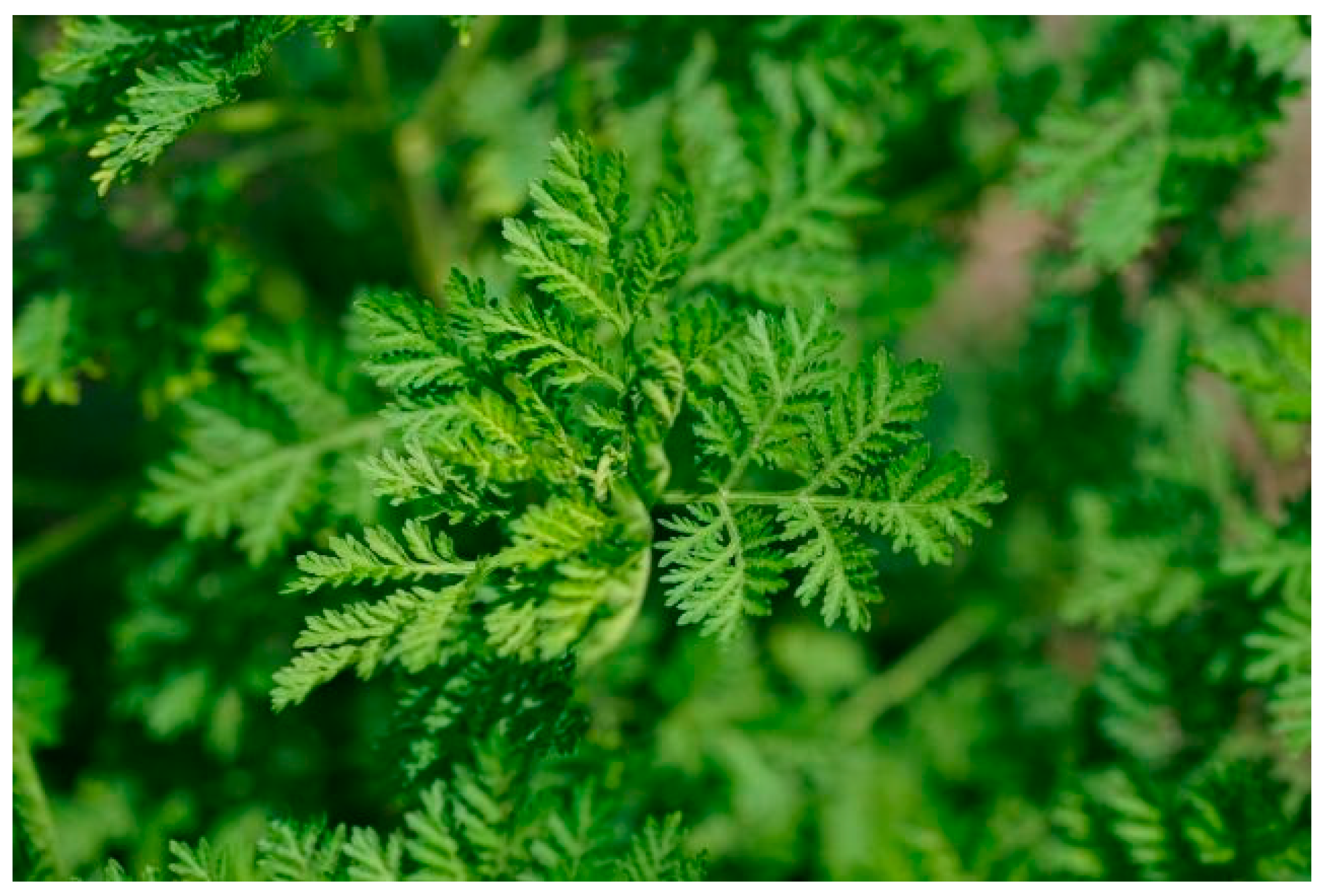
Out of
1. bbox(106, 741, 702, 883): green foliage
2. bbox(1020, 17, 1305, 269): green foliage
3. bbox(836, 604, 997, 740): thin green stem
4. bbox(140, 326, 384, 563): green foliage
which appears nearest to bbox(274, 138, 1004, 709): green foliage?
bbox(106, 741, 702, 883): green foliage

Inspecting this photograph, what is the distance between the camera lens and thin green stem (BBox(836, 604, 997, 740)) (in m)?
2.44

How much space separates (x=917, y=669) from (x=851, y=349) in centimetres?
83

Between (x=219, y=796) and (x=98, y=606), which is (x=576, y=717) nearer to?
(x=219, y=796)

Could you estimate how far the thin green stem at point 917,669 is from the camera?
2439 millimetres

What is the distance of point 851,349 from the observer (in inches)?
75.9

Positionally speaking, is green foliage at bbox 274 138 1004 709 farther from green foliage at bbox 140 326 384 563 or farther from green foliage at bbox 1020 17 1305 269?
green foliage at bbox 1020 17 1305 269

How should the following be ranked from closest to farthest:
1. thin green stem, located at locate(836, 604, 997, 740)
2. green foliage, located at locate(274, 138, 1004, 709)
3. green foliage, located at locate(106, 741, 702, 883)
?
green foliage, located at locate(274, 138, 1004, 709) → green foliage, located at locate(106, 741, 702, 883) → thin green stem, located at locate(836, 604, 997, 740)

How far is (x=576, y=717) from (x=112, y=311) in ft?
3.02

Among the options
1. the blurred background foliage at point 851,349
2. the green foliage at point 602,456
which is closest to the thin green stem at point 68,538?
the blurred background foliage at point 851,349

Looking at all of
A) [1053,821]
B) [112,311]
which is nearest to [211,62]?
[112,311]

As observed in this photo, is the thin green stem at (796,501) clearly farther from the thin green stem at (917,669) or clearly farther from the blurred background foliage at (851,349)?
the thin green stem at (917,669)

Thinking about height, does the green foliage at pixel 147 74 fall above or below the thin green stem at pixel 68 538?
above

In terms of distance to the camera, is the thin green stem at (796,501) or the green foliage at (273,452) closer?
the thin green stem at (796,501)

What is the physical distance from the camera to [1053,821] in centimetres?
191
